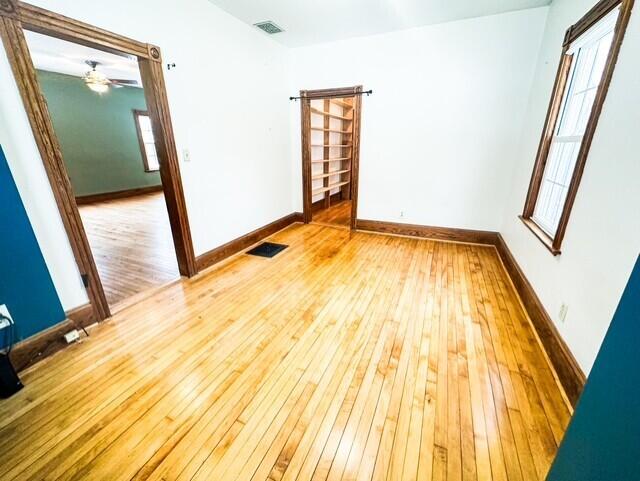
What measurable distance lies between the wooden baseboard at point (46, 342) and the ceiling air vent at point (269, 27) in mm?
3506

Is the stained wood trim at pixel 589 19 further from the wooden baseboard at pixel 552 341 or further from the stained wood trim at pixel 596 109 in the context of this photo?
the wooden baseboard at pixel 552 341

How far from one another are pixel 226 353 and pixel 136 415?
22.2 inches

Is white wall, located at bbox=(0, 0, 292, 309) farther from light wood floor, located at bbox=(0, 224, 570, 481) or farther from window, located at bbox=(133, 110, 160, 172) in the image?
window, located at bbox=(133, 110, 160, 172)

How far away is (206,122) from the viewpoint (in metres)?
2.89

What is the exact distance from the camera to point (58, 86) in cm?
573

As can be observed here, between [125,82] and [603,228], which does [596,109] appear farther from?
[125,82]

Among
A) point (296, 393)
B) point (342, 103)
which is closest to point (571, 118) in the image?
point (296, 393)

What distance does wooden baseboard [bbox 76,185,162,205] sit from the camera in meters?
6.30

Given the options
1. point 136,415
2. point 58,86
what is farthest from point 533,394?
point 58,86

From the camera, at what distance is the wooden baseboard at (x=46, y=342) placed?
171 cm

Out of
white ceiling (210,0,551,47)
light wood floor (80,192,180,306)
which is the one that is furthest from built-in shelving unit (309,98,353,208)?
light wood floor (80,192,180,306)

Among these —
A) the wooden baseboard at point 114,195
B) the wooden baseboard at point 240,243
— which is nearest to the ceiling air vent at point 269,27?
the wooden baseboard at point 240,243

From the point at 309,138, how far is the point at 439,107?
1933 mm

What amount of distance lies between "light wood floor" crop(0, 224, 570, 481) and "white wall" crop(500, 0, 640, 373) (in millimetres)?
412
